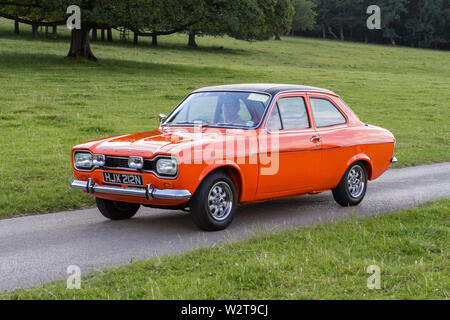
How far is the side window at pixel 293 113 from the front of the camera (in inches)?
332

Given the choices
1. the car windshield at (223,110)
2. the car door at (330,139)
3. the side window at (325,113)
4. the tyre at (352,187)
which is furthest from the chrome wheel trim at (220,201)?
the tyre at (352,187)

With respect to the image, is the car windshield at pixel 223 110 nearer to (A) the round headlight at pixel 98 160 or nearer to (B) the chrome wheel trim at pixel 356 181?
(A) the round headlight at pixel 98 160

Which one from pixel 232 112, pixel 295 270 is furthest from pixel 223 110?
pixel 295 270

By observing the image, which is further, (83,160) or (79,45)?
(79,45)

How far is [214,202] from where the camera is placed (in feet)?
24.1

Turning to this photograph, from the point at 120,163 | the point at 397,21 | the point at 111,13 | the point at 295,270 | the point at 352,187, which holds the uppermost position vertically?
the point at 397,21

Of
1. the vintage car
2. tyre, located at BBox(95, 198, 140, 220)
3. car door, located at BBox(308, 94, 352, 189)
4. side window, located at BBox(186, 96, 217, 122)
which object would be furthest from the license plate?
car door, located at BBox(308, 94, 352, 189)

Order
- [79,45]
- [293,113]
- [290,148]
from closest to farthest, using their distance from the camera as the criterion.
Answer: [290,148] → [293,113] → [79,45]

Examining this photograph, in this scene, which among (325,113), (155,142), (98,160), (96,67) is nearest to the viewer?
(155,142)

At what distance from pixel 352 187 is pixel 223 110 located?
92.6 inches

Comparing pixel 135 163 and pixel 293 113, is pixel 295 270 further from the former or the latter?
pixel 293 113

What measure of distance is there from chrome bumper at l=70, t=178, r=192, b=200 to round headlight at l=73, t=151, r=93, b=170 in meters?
0.21

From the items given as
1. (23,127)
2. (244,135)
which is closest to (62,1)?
(23,127)

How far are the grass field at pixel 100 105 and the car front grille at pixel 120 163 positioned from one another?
2000 mm
